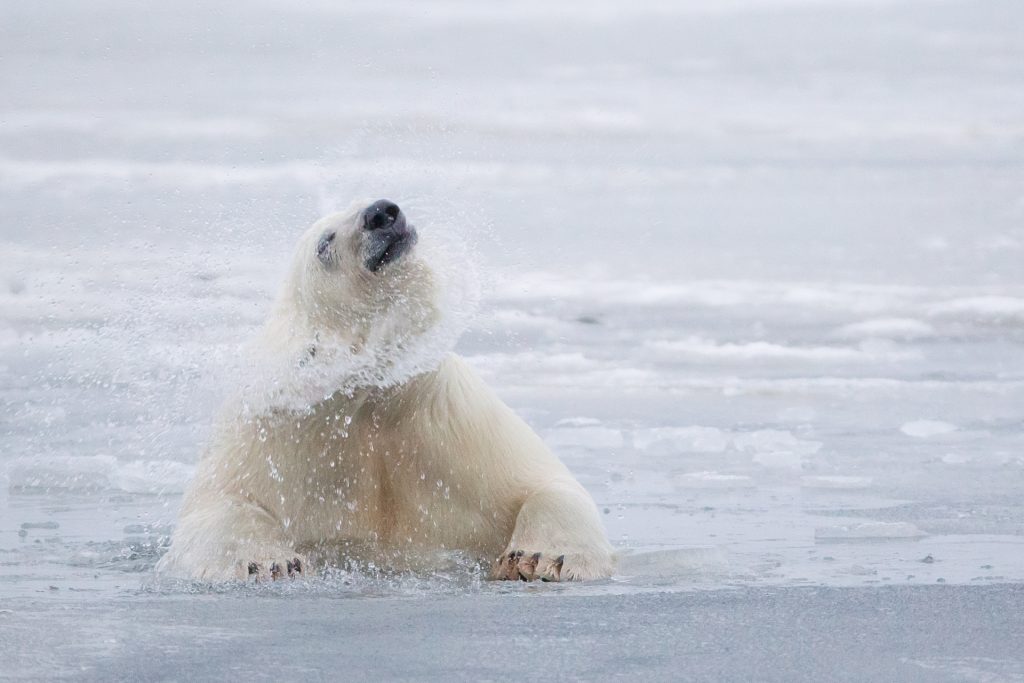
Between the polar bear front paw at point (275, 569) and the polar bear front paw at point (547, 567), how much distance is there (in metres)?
0.63

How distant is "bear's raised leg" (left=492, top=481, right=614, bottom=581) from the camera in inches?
193

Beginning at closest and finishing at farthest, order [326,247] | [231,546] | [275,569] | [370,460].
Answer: [275,569], [231,546], [326,247], [370,460]

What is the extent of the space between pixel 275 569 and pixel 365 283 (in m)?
0.96

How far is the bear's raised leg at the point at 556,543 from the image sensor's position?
489 centimetres

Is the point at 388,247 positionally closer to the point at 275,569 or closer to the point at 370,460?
the point at 370,460

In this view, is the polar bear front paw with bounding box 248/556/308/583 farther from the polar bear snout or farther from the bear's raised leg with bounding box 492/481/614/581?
the polar bear snout

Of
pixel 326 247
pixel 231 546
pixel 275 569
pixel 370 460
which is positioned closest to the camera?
pixel 275 569

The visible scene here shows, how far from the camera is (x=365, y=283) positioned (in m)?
5.00

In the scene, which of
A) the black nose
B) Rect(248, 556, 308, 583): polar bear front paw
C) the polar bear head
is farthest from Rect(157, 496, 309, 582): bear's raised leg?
the black nose

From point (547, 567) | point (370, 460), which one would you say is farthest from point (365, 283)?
point (547, 567)

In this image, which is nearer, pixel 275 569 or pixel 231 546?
pixel 275 569

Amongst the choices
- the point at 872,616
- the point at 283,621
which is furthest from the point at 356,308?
the point at 872,616

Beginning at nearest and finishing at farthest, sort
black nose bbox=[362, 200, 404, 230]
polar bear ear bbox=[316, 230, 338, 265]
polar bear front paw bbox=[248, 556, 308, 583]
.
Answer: polar bear front paw bbox=[248, 556, 308, 583] < black nose bbox=[362, 200, 404, 230] < polar bear ear bbox=[316, 230, 338, 265]

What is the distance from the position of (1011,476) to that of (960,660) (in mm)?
5007
